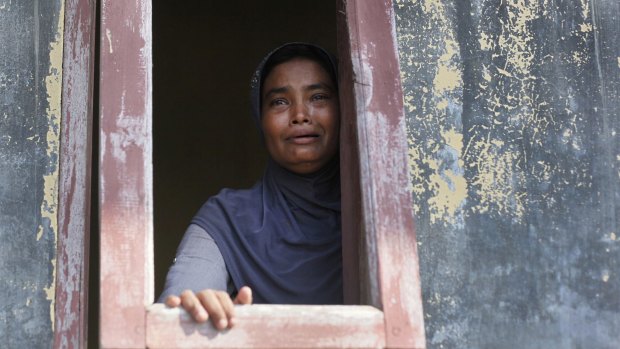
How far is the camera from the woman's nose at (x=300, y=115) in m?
3.29

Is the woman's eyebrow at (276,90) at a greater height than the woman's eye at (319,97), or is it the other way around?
the woman's eyebrow at (276,90)

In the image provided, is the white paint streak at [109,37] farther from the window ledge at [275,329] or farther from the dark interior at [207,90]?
the dark interior at [207,90]

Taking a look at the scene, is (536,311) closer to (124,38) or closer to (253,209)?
(253,209)

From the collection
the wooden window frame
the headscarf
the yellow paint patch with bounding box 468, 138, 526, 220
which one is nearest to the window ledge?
the wooden window frame

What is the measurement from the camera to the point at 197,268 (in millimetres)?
3018

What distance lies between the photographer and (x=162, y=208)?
5031 mm

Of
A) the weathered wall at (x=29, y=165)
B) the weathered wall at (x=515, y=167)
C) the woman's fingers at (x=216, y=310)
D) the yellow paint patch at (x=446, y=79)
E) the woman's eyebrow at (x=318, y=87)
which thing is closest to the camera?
the woman's fingers at (x=216, y=310)

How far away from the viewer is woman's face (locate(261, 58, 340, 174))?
10.8 ft

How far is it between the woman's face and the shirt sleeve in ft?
1.29

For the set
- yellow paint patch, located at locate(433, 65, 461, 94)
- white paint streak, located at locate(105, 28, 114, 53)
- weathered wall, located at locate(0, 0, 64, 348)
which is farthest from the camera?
yellow paint patch, located at locate(433, 65, 461, 94)

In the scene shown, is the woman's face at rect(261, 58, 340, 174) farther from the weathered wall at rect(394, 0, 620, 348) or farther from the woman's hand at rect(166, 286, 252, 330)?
the woman's hand at rect(166, 286, 252, 330)

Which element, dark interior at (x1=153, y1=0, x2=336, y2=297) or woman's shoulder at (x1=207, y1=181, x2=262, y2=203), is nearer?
woman's shoulder at (x1=207, y1=181, x2=262, y2=203)

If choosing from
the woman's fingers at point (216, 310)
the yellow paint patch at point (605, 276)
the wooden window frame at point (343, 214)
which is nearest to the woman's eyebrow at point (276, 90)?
the wooden window frame at point (343, 214)

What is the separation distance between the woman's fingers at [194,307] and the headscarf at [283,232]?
83 centimetres
